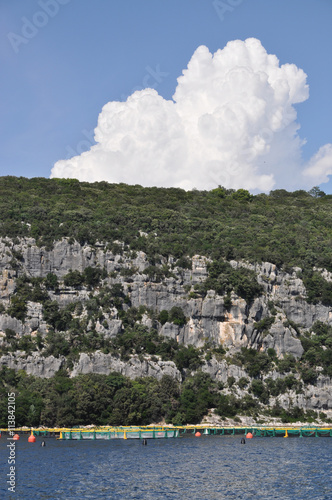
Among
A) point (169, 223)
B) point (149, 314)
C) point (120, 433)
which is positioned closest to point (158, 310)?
point (149, 314)

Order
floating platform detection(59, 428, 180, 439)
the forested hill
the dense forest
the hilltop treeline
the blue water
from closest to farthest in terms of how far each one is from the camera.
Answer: the blue water → floating platform detection(59, 428, 180, 439) → the hilltop treeline → the dense forest → the forested hill

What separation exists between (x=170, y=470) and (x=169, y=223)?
93715 millimetres

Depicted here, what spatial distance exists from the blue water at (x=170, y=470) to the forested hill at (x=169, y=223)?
5456cm

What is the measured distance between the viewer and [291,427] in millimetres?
101062

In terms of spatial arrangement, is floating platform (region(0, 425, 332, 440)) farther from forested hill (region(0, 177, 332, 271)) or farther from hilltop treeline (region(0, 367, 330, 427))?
forested hill (region(0, 177, 332, 271))

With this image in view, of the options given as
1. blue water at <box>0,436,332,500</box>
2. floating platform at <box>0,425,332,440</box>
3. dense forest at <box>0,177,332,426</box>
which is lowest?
floating platform at <box>0,425,332,440</box>

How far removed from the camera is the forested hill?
13150cm

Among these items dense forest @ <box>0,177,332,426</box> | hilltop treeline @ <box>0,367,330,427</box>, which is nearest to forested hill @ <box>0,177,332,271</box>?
dense forest @ <box>0,177,332,426</box>

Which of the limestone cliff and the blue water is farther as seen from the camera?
the limestone cliff

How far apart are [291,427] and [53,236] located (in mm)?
61223

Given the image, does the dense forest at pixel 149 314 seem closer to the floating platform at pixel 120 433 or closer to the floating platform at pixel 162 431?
the floating platform at pixel 162 431

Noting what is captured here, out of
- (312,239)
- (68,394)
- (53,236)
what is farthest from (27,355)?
(312,239)

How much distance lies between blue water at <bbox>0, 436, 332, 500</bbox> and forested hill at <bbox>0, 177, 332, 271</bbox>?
54557mm

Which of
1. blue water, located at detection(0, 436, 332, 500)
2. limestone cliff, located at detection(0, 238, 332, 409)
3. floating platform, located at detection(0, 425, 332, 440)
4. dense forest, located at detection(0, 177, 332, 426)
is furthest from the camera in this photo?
limestone cliff, located at detection(0, 238, 332, 409)
